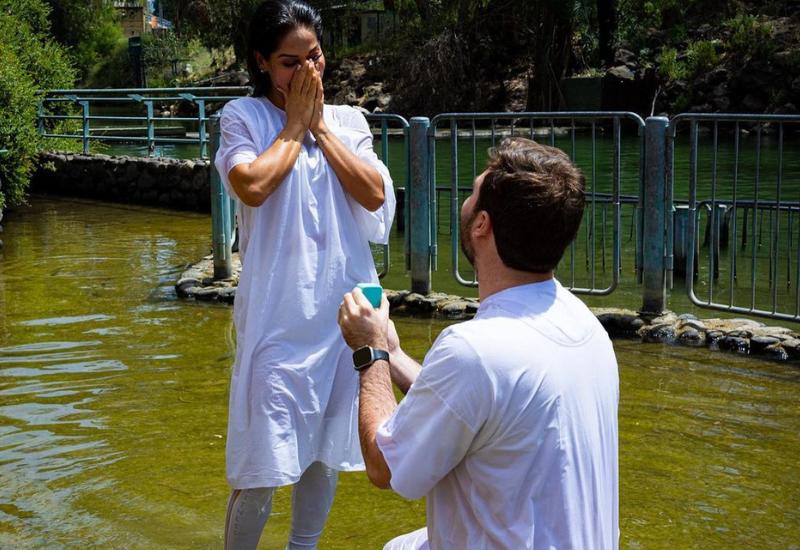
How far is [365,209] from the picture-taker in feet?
11.9

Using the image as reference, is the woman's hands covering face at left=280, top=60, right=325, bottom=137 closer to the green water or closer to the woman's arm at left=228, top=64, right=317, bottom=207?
the woman's arm at left=228, top=64, right=317, bottom=207

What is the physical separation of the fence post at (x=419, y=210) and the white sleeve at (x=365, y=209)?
4.88 meters

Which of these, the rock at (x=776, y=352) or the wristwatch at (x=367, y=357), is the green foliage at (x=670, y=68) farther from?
the wristwatch at (x=367, y=357)

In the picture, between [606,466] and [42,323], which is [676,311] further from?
[606,466]

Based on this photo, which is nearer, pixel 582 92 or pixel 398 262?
pixel 398 262

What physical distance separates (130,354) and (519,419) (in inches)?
221

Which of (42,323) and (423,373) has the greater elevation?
(423,373)

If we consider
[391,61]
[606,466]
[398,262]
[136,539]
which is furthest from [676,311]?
[391,61]

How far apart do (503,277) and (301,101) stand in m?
1.23

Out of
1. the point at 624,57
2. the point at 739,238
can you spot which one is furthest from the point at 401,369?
the point at 624,57

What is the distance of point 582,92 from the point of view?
37.9 metres

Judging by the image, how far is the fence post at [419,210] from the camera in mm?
8703

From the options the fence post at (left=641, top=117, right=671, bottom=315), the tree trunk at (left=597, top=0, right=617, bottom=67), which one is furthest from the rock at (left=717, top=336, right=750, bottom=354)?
the tree trunk at (left=597, top=0, right=617, bottom=67)


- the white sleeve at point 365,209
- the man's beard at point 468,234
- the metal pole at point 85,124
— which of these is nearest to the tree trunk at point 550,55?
the metal pole at point 85,124
